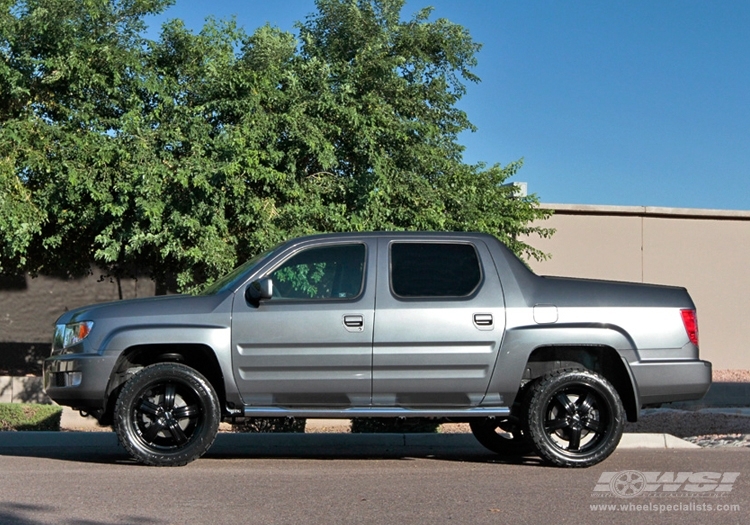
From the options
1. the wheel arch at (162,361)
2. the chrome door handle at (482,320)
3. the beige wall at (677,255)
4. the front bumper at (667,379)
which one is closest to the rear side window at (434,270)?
the chrome door handle at (482,320)

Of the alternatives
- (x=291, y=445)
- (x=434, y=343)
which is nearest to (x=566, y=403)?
(x=434, y=343)

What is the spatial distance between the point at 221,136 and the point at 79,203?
7.87ft

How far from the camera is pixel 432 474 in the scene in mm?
7387

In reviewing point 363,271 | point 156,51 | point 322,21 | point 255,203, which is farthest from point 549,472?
point 322,21

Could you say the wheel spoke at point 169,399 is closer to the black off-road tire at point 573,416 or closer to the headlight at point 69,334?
the headlight at point 69,334

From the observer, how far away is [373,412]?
756cm

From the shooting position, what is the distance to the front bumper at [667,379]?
25.2 ft

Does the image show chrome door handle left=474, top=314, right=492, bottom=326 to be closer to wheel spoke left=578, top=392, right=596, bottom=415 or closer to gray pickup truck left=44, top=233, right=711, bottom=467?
gray pickup truck left=44, top=233, right=711, bottom=467

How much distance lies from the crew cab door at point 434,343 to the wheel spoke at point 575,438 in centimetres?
79

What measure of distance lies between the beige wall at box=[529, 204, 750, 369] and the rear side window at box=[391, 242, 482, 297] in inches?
437

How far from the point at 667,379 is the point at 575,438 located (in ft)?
2.87

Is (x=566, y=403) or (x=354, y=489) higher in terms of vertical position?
(x=566, y=403)

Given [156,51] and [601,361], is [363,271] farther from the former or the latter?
[156,51]

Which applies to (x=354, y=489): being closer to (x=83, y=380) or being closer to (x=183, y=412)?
(x=183, y=412)
